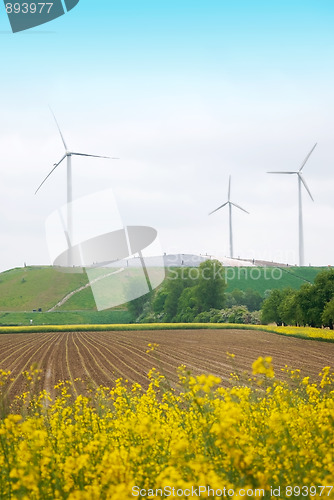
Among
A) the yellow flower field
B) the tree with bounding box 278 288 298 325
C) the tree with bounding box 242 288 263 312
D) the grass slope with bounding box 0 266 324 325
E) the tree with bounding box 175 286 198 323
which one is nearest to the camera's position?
the yellow flower field

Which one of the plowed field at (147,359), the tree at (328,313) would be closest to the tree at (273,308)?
the tree at (328,313)

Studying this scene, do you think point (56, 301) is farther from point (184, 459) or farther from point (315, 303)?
point (184, 459)

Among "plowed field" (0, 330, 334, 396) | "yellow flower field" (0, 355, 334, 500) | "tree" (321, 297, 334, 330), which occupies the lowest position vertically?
"plowed field" (0, 330, 334, 396)

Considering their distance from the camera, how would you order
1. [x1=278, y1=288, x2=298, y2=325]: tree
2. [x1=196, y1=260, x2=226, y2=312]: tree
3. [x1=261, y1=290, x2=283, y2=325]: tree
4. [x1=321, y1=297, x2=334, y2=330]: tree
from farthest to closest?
1. [x1=196, y1=260, x2=226, y2=312]: tree
2. [x1=261, y1=290, x2=283, y2=325]: tree
3. [x1=278, y1=288, x2=298, y2=325]: tree
4. [x1=321, y1=297, x2=334, y2=330]: tree

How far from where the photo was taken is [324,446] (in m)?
A: 8.66

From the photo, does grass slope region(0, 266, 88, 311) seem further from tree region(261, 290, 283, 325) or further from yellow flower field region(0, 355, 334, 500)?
yellow flower field region(0, 355, 334, 500)

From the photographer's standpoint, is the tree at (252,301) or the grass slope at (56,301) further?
the grass slope at (56,301)

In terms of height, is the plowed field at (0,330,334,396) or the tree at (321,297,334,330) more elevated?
the tree at (321,297,334,330)

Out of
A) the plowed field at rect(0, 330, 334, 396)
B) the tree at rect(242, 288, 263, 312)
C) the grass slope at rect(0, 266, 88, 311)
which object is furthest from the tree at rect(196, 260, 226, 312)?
the grass slope at rect(0, 266, 88, 311)

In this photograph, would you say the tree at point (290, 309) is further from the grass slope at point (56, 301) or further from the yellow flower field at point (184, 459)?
the yellow flower field at point (184, 459)

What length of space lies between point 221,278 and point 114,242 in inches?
2202

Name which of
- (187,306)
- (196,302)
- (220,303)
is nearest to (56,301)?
(187,306)

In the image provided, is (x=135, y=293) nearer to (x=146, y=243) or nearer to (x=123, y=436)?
(x=146, y=243)

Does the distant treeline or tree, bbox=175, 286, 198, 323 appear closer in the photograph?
the distant treeline
